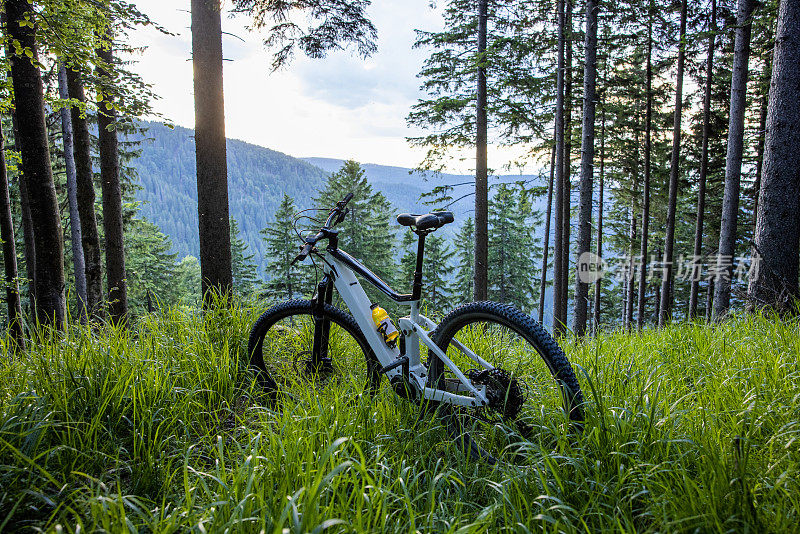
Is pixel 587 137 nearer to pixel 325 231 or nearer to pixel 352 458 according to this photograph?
pixel 325 231

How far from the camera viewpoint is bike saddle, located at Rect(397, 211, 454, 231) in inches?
94.5

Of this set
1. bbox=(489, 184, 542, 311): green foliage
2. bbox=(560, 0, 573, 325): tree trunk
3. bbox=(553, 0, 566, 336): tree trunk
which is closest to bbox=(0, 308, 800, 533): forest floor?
bbox=(553, 0, 566, 336): tree trunk

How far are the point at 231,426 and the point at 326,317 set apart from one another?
3.12ft

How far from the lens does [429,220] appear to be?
7.85 feet

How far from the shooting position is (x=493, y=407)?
2205mm

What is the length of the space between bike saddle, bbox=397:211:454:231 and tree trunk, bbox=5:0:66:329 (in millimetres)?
4552

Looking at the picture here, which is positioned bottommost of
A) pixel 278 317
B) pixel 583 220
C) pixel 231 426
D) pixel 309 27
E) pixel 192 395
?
pixel 231 426

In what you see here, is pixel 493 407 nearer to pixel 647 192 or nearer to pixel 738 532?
pixel 738 532

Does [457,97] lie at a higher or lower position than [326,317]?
higher

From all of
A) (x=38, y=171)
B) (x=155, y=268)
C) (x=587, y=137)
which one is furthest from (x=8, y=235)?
(x=155, y=268)

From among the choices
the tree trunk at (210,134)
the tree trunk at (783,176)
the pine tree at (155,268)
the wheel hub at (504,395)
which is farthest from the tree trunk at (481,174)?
the pine tree at (155,268)

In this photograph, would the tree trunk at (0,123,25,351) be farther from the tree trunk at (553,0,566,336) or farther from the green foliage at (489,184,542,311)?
the green foliage at (489,184,542,311)

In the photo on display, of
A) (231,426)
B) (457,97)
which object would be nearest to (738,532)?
(231,426)

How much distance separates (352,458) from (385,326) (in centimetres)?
108
